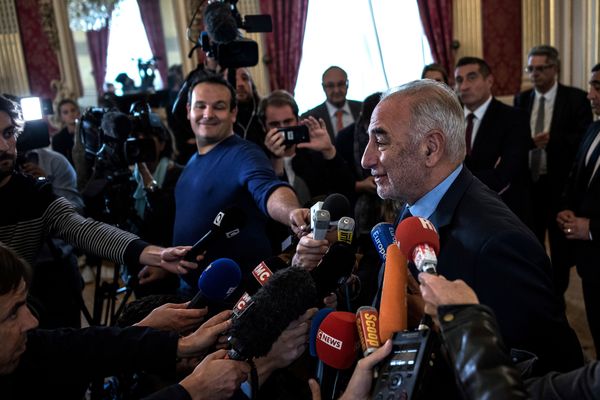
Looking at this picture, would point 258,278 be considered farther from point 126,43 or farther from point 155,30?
point 126,43

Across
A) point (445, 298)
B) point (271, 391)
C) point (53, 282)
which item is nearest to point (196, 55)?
point (53, 282)

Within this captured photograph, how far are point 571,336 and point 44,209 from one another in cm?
165

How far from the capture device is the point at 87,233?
6.56 ft

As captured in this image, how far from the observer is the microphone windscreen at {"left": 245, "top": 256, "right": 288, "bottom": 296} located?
136cm

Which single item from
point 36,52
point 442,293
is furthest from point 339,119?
point 36,52

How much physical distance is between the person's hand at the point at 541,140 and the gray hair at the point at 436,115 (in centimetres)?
244

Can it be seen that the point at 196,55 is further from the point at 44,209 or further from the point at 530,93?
the point at 44,209

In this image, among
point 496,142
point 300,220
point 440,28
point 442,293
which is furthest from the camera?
point 440,28

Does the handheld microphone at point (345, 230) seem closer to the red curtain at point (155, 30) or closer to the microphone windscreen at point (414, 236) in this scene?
the microphone windscreen at point (414, 236)

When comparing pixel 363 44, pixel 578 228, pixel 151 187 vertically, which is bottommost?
pixel 578 228

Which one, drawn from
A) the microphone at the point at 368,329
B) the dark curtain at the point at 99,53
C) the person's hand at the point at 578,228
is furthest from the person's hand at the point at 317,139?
the dark curtain at the point at 99,53

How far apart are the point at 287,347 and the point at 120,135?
5.24ft

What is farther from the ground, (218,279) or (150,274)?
(218,279)

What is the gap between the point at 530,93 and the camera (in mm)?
4262
